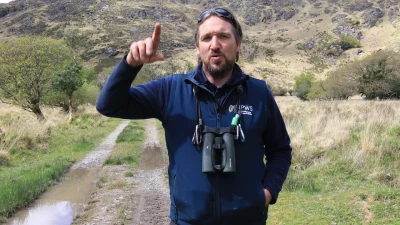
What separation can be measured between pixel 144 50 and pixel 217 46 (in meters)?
0.49

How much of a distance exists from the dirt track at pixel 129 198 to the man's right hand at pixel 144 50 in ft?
16.3

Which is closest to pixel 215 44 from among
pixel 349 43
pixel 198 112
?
pixel 198 112

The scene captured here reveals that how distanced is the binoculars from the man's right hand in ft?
1.86

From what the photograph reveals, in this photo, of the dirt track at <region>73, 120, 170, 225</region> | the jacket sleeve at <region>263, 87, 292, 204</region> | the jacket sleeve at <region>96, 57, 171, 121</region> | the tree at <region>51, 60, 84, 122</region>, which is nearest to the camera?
the jacket sleeve at <region>96, 57, 171, 121</region>

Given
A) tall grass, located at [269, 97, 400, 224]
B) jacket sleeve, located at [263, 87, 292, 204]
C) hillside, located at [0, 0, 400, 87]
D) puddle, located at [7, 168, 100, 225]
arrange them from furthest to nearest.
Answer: hillside, located at [0, 0, 400, 87] → puddle, located at [7, 168, 100, 225] → tall grass, located at [269, 97, 400, 224] → jacket sleeve, located at [263, 87, 292, 204]

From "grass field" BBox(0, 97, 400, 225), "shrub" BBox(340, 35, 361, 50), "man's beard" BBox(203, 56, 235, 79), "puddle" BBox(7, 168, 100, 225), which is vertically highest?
"shrub" BBox(340, 35, 361, 50)

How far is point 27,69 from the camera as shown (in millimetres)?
23625

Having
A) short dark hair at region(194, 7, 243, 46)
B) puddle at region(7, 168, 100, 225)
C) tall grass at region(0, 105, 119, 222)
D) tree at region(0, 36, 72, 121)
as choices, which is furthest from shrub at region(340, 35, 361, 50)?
short dark hair at region(194, 7, 243, 46)

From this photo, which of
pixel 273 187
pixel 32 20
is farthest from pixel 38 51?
pixel 32 20

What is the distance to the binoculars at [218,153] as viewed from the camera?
1.95 m

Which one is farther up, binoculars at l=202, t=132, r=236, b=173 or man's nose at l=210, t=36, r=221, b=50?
man's nose at l=210, t=36, r=221, b=50

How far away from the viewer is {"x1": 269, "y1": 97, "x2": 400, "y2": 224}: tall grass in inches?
206

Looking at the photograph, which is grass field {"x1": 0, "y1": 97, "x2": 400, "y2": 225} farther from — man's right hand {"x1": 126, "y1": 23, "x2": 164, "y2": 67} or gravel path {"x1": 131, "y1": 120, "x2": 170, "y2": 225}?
man's right hand {"x1": 126, "y1": 23, "x2": 164, "y2": 67}

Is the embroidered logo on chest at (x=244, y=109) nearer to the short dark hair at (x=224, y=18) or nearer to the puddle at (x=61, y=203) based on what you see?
the short dark hair at (x=224, y=18)
